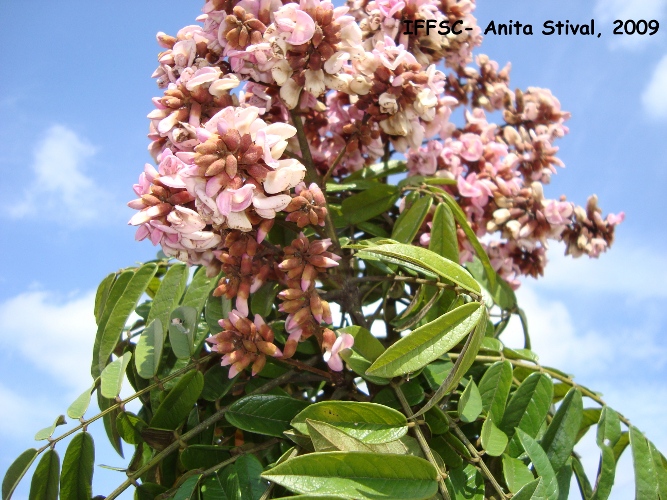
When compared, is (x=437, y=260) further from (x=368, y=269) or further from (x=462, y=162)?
(x=462, y=162)

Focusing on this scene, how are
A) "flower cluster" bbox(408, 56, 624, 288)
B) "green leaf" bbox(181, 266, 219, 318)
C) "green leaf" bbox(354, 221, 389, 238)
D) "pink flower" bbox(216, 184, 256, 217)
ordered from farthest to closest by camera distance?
1. "flower cluster" bbox(408, 56, 624, 288)
2. "green leaf" bbox(354, 221, 389, 238)
3. "green leaf" bbox(181, 266, 219, 318)
4. "pink flower" bbox(216, 184, 256, 217)

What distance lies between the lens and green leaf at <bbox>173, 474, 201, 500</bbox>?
3.19 feet

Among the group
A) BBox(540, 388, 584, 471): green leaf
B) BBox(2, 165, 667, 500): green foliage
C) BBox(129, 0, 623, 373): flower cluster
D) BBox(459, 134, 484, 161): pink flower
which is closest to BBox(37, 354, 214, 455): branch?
BBox(2, 165, 667, 500): green foliage

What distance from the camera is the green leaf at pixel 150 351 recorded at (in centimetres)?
109

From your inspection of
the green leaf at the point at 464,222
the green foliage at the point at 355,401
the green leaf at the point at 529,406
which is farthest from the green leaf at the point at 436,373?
the green leaf at the point at 464,222

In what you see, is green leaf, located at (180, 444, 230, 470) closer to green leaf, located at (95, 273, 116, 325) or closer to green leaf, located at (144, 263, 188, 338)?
green leaf, located at (144, 263, 188, 338)

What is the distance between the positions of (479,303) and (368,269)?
1.49ft

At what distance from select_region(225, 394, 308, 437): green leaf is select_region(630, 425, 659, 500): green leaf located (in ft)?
1.79

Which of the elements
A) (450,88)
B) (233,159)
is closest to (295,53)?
(233,159)

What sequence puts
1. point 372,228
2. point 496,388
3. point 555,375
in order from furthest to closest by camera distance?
point 372,228 → point 555,375 → point 496,388

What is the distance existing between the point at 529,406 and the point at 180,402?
541 millimetres

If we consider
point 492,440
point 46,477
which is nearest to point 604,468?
point 492,440

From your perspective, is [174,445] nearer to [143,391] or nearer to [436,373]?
[143,391]

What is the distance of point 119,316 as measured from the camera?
1222 mm
